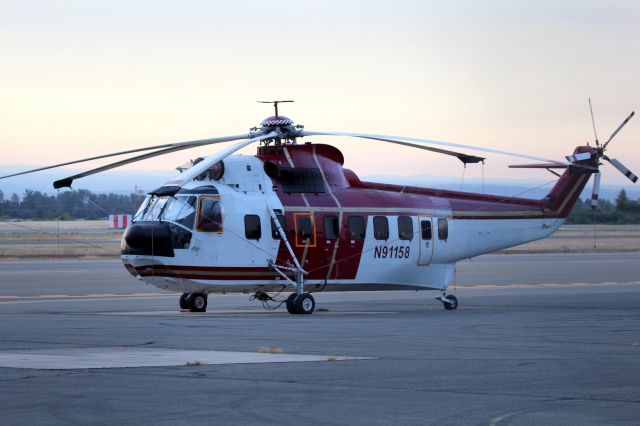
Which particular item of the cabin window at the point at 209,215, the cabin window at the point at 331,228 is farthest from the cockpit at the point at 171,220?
the cabin window at the point at 331,228

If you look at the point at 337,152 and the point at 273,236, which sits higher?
the point at 337,152

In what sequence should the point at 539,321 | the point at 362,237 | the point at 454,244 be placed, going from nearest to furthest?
the point at 539,321, the point at 362,237, the point at 454,244

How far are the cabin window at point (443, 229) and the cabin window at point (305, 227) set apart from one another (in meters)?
4.39

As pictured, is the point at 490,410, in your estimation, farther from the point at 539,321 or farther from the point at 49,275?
the point at 49,275

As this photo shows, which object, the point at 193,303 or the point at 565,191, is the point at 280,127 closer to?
the point at 193,303

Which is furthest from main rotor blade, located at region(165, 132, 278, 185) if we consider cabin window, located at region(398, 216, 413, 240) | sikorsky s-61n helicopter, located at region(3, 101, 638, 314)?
cabin window, located at region(398, 216, 413, 240)

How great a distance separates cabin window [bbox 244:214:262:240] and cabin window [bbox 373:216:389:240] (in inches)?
143

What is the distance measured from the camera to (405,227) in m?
29.6

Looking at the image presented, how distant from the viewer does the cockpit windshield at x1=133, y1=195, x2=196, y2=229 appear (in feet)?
84.4

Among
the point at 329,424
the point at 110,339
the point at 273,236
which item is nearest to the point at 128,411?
the point at 329,424

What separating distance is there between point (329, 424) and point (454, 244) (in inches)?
821

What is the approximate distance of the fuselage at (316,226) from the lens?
2578 centimetres

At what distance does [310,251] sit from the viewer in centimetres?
2770

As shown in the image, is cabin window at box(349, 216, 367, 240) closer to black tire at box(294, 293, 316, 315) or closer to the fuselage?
the fuselage
